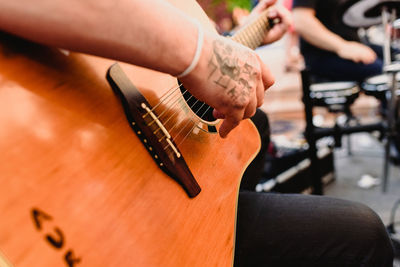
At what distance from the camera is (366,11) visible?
1.62m

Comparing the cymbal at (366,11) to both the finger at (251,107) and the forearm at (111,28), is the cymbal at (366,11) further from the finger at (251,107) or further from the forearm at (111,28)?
the forearm at (111,28)

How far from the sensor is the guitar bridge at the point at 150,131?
0.49 meters

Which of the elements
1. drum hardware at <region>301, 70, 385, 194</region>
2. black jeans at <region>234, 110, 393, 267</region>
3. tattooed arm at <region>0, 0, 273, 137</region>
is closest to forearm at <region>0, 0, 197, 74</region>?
tattooed arm at <region>0, 0, 273, 137</region>

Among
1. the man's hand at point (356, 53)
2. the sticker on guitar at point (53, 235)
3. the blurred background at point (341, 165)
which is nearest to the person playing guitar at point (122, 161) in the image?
the sticker on guitar at point (53, 235)

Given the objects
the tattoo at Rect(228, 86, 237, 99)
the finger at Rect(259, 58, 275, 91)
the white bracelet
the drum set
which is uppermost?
the white bracelet

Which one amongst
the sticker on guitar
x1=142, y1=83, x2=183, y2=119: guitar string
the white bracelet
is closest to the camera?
the sticker on guitar

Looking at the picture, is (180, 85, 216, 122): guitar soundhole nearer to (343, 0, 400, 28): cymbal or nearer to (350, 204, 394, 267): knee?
(350, 204, 394, 267): knee

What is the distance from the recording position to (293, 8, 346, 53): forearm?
192cm

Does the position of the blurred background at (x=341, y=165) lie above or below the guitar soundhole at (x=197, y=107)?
below

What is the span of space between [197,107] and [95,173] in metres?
0.35

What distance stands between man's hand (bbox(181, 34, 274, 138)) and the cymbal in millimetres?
1300

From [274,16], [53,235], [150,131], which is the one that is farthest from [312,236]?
[274,16]

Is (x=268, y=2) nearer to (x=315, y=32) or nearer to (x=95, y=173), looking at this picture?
(x=315, y=32)

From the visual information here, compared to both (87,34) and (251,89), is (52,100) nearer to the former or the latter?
(87,34)
